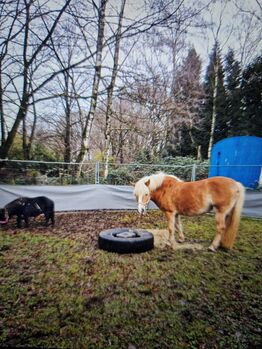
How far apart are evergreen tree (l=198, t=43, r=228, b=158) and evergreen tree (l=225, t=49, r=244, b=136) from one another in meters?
0.52

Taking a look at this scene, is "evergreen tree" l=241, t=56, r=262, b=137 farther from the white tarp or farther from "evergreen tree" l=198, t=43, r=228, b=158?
the white tarp

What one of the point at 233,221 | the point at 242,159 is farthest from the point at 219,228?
the point at 242,159

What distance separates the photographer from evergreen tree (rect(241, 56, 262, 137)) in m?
18.5

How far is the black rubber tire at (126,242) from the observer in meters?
3.57

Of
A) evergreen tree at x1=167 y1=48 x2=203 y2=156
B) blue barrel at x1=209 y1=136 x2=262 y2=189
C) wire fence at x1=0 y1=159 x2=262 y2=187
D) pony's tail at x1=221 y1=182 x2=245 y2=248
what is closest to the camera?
pony's tail at x1=221 y1=182 x2=245 y2=248

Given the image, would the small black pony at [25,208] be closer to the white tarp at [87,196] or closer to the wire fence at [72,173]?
the white tarp at [87,196]

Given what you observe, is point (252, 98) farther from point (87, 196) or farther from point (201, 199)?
point (201, 199)

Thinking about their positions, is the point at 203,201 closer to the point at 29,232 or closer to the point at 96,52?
the point at 29,232

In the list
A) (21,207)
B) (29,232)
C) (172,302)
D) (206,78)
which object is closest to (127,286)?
(172,302)

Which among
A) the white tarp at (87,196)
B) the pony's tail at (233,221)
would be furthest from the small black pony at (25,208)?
the pony's tail at (233,221)

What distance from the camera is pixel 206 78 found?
72.2ft

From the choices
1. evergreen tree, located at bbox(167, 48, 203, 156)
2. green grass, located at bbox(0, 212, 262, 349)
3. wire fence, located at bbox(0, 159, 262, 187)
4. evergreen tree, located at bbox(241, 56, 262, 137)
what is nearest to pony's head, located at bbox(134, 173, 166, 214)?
green grass, located at bbox(0, 212, 262, 349)

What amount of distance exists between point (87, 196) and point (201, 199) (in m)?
3.74

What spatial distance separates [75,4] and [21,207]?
624cm
